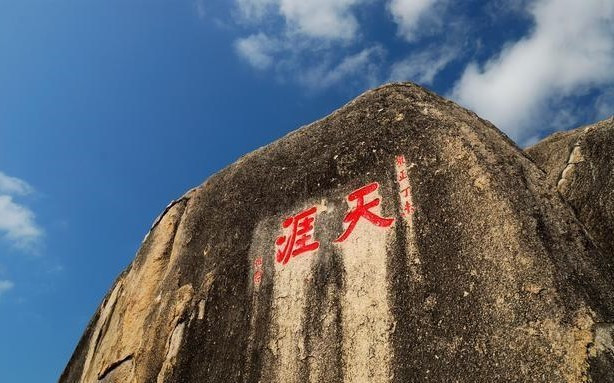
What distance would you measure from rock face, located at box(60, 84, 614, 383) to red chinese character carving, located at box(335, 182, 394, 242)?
1 centimetres

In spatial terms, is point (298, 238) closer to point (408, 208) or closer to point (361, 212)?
point (361, 212)

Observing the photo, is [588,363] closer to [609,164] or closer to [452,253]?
[452,253]

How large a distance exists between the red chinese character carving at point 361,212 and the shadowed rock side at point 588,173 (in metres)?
1.34

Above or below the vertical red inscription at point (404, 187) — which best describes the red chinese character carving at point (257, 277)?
below

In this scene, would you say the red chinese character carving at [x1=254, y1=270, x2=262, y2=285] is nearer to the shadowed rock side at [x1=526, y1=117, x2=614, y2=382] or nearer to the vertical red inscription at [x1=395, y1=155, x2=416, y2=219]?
the vertical red inscription at [x1=395, y1=155, x2=416, y2=219]

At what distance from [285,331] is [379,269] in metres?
0.95

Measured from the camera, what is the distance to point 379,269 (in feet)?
12.5

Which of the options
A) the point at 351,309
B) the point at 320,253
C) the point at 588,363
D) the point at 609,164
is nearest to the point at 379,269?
the point at 351,309

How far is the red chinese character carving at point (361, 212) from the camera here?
161 inches

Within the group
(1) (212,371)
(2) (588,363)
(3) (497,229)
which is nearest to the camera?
(2) (588,363)

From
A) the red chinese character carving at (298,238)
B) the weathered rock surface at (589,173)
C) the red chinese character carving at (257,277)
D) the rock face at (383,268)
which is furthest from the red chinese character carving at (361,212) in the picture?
the weathered rock surface at (589,173)

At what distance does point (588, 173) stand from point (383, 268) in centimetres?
208

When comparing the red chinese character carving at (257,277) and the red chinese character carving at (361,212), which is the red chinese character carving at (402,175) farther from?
the red chinese character carving at (257,277)

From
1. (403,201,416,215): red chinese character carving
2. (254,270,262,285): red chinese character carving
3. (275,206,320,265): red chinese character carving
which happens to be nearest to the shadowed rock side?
(403,201,416,215): red chinese character carving
